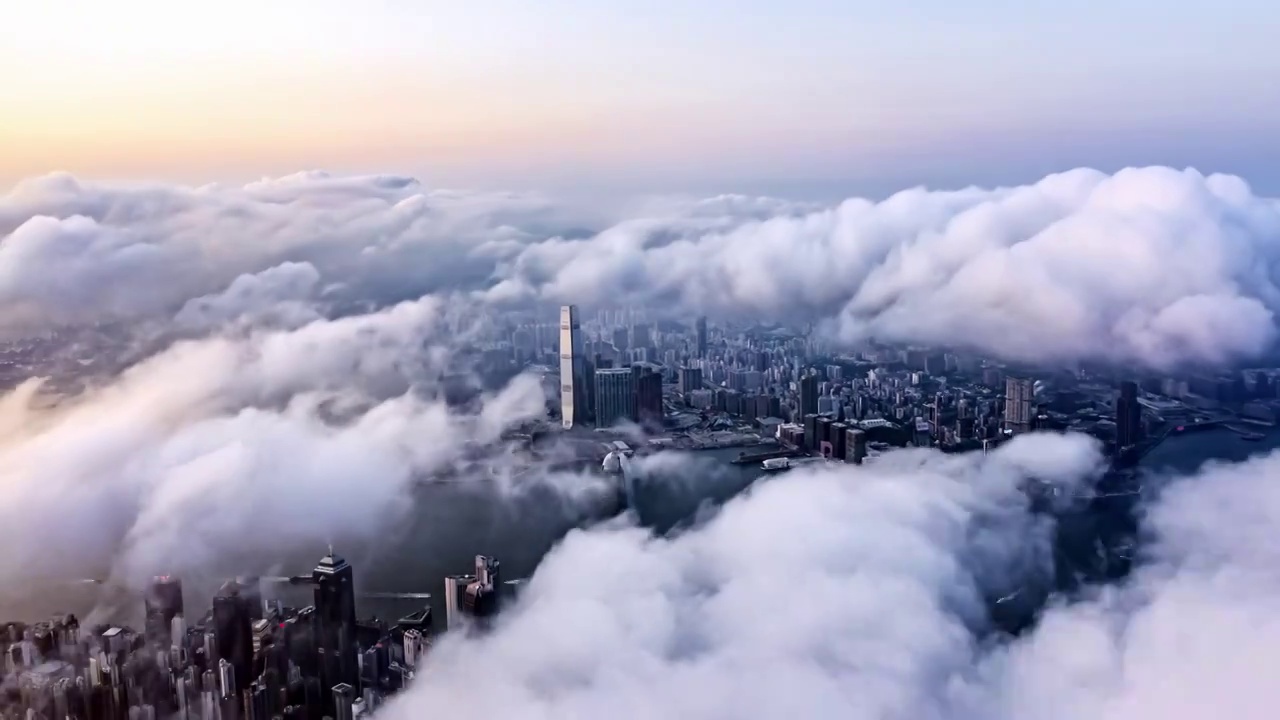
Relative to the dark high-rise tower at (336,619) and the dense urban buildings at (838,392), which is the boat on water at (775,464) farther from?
the dark high-rise tower at (336,619)

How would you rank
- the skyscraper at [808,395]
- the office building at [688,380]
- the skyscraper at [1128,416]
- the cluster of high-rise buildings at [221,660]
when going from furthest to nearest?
the office building at [688,380], the skyscraper at [808,395], the skyscraper at [1128,416], the cluster of high-rise buildings at [221,660]

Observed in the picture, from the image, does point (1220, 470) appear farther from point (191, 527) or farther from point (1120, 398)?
point (191, 527)

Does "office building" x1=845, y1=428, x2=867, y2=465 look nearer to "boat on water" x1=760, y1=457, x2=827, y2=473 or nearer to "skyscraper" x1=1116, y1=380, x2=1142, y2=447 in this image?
"boat on water" x1=760, y1=457, x2=827, y2=473

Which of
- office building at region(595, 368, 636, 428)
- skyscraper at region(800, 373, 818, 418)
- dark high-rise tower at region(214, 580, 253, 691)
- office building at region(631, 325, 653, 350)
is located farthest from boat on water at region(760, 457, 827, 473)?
dark high-rise tower at region(214, 580, 253, 691)

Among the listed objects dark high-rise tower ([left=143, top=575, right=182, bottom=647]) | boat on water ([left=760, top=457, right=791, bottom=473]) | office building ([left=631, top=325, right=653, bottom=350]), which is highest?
office building ([left=631, top=325, right=653, bottom=350])

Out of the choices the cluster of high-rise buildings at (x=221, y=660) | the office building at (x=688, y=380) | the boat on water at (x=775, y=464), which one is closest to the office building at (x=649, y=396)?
the office building at (x=688, y=380)
